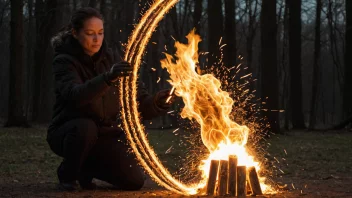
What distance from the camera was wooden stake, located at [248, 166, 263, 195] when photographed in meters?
5.14

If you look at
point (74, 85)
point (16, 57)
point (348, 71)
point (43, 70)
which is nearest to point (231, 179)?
point (74, 85)

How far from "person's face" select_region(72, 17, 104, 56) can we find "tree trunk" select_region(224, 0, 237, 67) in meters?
9.92

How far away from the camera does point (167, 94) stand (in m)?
5.53

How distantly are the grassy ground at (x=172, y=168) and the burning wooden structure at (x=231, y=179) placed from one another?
25 cm

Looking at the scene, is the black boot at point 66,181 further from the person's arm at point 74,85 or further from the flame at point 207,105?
the flame at point 207,105

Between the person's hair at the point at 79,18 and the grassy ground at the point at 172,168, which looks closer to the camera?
the person's hair at the point at 79,18

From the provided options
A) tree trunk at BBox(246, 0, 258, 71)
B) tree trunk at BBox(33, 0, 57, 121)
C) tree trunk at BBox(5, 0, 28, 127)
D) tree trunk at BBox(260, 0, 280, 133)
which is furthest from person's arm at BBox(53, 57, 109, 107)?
tree trunk at BBox(246, 0, 258, 71)

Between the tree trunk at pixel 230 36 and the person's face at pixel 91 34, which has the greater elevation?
the tree trunk at pixel 230 36

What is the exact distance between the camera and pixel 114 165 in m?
5.89

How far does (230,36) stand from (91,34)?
1038cm

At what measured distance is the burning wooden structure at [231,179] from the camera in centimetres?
502

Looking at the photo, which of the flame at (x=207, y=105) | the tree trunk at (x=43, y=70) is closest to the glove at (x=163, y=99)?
the flame at (x=207, y=105)

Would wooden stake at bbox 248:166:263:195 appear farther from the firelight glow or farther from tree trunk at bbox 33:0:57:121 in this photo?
tree trunk at bbox 33:0:57:121

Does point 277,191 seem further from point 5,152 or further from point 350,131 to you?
point 350,131
